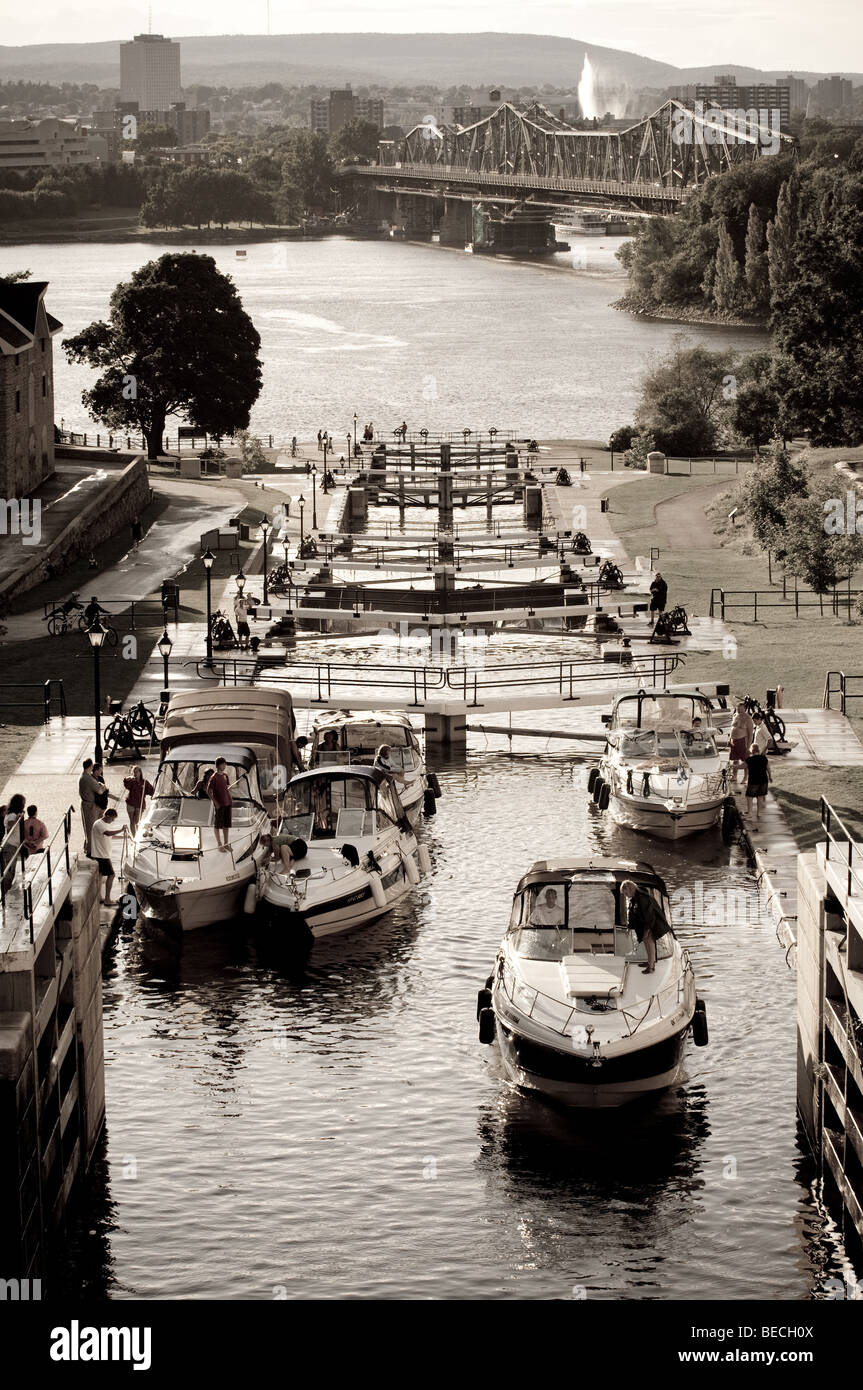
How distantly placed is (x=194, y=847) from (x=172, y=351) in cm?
6065

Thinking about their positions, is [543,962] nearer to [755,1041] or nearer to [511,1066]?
[511,1066]

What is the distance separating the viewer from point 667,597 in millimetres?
56750

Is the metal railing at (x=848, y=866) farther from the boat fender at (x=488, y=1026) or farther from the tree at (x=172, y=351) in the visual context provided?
the tree at (x=172, y=351)

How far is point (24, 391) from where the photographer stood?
72.4 m

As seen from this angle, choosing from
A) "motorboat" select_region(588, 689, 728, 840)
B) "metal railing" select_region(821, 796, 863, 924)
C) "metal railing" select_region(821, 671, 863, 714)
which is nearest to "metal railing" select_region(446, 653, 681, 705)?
"metal railing" select_region(821, 671, 863, 714)

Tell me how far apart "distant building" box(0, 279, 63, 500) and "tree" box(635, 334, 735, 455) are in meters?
27.9

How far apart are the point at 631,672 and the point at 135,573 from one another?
20600 mm

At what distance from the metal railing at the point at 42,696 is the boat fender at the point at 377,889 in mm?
13223

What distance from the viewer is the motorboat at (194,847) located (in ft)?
100

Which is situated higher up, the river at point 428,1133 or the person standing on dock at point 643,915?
the person standing on dock at point 643,915

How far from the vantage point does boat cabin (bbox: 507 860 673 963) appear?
1042 inches

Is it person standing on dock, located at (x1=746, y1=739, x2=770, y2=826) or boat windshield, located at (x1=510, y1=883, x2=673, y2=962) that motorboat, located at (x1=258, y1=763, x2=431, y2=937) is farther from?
person standing on dock, located at (x1=746, y1=739, x2=770, y2=826)

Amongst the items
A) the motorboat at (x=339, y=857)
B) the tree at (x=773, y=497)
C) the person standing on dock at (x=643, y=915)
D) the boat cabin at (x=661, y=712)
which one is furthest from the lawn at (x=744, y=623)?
the person standing on dock at (x=643, y=915)

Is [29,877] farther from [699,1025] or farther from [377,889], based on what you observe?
[377,889]
